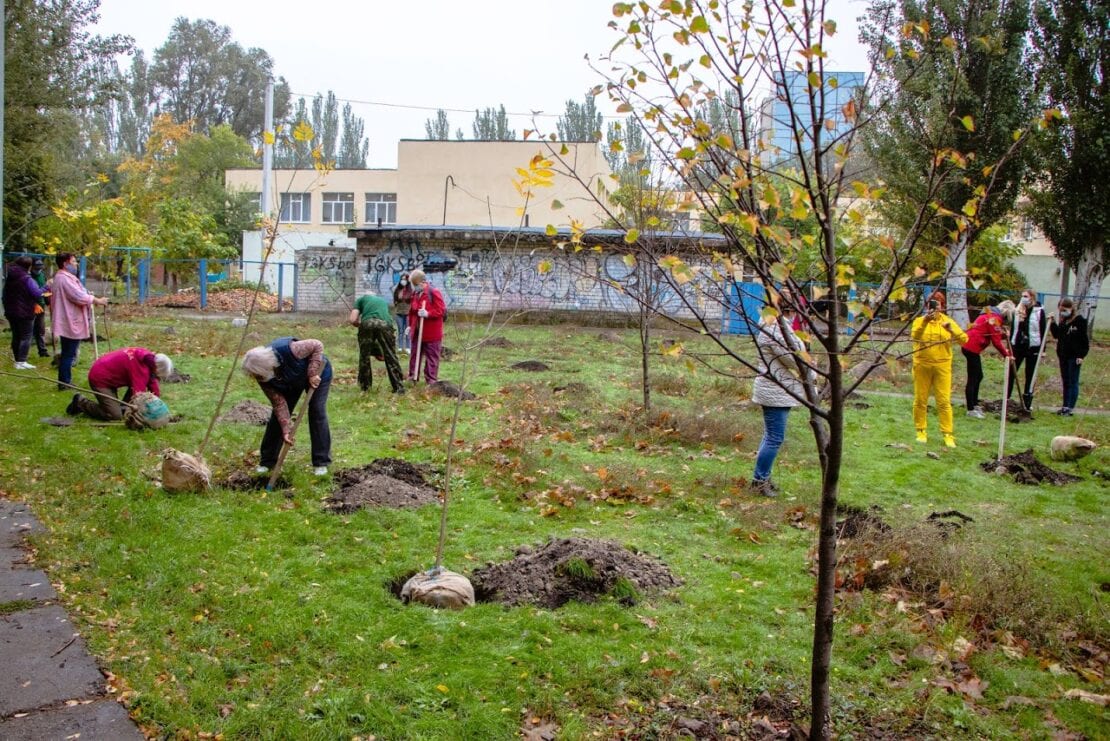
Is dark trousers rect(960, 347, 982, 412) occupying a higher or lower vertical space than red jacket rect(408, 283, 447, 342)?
lower

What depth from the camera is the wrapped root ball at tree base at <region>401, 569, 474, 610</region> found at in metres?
5.04

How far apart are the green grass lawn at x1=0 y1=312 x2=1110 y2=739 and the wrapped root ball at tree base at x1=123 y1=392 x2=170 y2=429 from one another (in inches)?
9.5

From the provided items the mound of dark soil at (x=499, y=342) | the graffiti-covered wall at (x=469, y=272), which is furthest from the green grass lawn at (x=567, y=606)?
the graffiti-covered wall at (x=469, y=272)

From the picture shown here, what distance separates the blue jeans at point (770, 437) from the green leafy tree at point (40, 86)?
18.1m

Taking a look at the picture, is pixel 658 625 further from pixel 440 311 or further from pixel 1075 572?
pixel 440 311

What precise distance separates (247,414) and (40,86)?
15.3 m

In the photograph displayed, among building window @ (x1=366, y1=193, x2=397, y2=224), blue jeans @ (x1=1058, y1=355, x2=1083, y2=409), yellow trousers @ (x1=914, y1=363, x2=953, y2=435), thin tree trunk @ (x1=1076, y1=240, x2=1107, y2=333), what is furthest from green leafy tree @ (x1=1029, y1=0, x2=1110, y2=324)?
building window @ (x1=366, y1=193, x2=397, y2=224)

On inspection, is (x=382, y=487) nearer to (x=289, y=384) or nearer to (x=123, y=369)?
(x=289, y=384)

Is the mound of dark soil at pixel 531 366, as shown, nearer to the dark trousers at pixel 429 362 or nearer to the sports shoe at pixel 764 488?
the dark trousers at pixel 429 362

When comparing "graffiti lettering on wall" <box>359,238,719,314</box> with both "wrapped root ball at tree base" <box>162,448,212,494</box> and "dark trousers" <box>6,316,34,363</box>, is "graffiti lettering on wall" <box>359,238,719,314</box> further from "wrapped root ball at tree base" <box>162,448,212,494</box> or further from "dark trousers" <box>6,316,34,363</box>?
"wrapped root ball at tree base" <box>162,448,212,494</box>

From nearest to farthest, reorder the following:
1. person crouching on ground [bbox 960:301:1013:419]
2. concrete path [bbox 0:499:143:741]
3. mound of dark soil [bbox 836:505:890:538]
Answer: concrete path [bbox 0:499:143:741]
mound of dark soil [bbox 836:505:890:538]
person crouching on ground [bbox 960:301:1013:419]

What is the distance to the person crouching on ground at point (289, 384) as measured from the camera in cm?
709

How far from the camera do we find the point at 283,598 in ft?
16.7

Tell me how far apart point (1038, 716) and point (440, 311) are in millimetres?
9696
